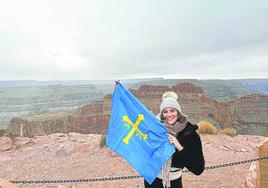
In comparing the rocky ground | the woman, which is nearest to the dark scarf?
the woman

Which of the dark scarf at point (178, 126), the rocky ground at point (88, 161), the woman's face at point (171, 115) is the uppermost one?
the woman's face at point (171, 115)

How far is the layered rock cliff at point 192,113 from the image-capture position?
4216cm

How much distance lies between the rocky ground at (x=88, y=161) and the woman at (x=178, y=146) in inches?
238

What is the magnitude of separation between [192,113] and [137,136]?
3860 cm

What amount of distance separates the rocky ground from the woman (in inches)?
238

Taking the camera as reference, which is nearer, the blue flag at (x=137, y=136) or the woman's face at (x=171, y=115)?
the woman's face at (x=171, y=115)

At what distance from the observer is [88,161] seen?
43.6 ft

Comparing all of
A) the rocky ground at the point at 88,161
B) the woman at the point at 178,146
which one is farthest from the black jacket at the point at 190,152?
the rocky ground at the point at 88,161

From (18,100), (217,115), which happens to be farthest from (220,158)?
(18,100)

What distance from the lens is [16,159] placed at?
47.1 feet

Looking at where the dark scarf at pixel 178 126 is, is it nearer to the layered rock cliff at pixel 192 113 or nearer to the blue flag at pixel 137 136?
the blue flag at pixel 137 136

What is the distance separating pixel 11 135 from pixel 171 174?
51.1ft

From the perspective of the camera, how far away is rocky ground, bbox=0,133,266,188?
10602mm

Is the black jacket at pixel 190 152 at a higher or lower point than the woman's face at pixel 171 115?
lower
